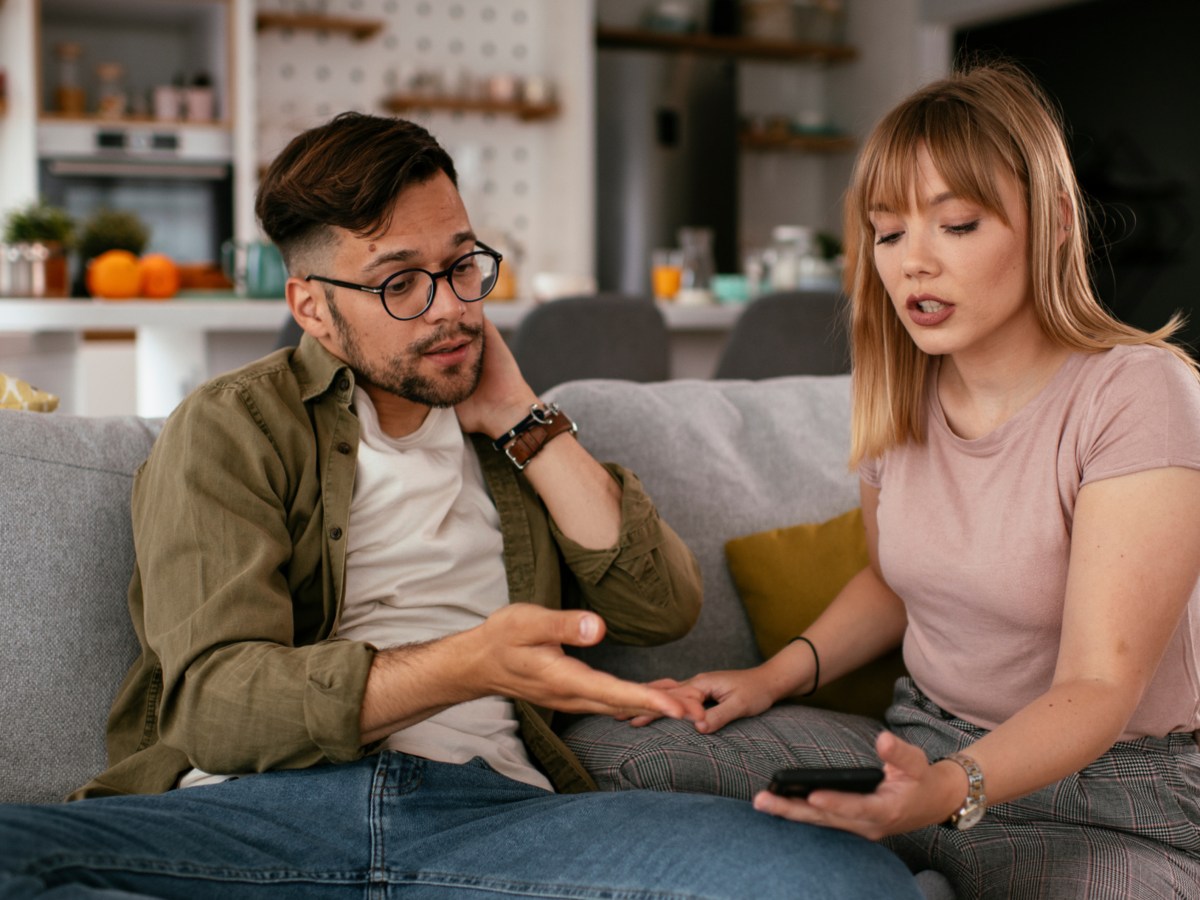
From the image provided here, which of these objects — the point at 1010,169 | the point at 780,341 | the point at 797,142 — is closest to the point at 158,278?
the point at 780,341

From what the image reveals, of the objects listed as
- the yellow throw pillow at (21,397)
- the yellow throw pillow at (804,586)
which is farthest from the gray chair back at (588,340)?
the yellow throw pillow at (21,397)

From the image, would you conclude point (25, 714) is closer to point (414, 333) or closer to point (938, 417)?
point (414, 333)

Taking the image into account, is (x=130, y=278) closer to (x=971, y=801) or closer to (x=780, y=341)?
(x=780, y=341)

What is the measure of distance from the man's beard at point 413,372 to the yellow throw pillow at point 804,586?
1.74ft

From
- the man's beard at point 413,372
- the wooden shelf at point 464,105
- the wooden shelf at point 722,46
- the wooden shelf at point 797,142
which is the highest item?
the wooden shelf at point 722,46

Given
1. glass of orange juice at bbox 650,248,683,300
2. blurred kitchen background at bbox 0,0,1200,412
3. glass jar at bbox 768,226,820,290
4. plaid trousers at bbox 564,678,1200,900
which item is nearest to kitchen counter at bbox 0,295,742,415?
glass of orange juice at bbox 650,248,683,300

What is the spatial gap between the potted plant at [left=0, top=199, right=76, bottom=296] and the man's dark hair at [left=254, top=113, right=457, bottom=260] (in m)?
2.62

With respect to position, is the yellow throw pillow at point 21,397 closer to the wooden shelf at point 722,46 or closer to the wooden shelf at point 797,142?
the wooden shelf at point 722,46

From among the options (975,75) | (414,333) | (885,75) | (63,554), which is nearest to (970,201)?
(975,75)

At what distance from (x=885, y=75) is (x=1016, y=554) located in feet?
19.2

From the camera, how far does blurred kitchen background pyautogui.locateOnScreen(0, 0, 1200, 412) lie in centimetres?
552

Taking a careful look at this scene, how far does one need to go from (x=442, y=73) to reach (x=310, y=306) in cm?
508

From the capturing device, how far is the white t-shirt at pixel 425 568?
1.45 metres

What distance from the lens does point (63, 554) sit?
58.2 inches
